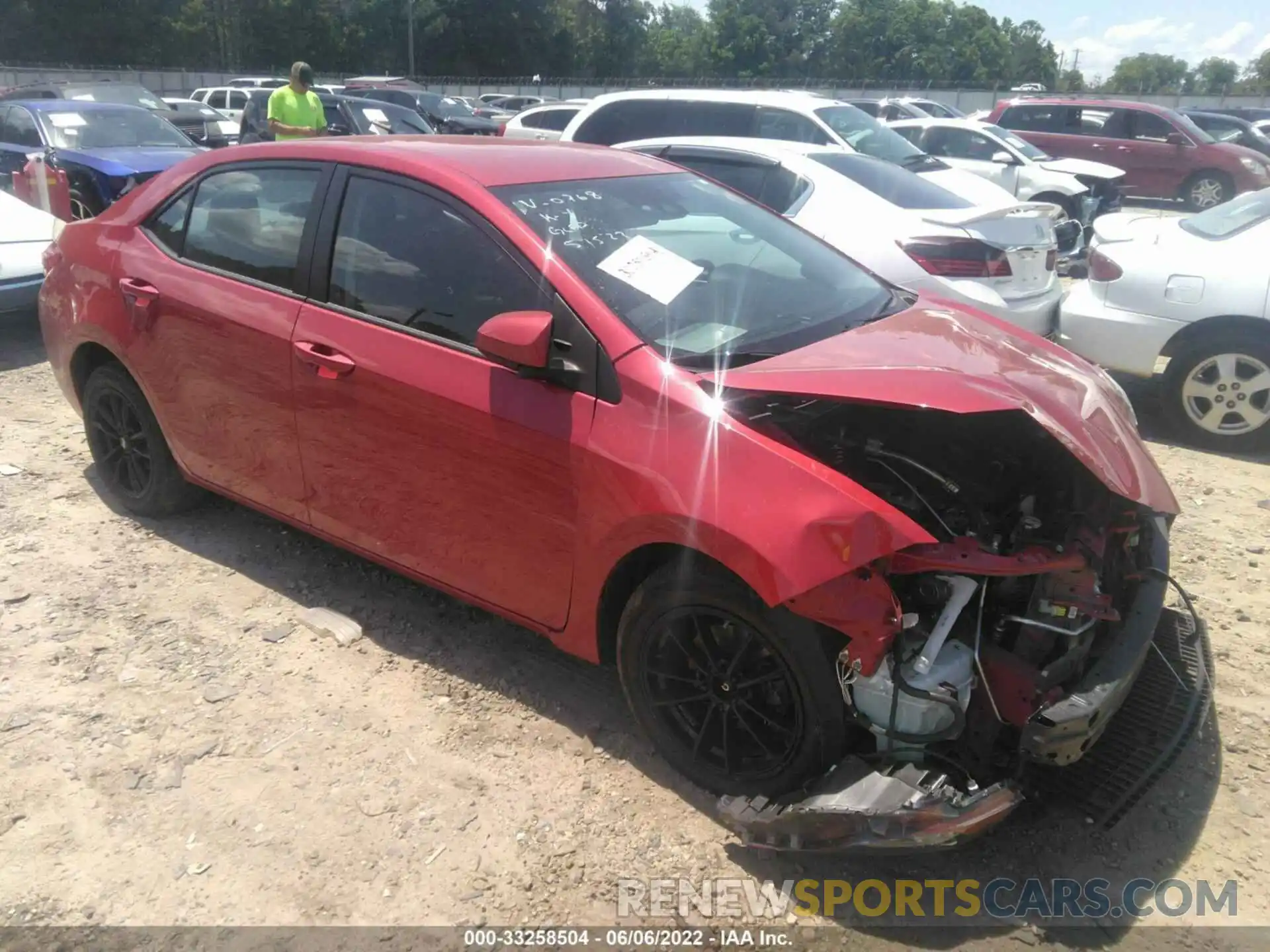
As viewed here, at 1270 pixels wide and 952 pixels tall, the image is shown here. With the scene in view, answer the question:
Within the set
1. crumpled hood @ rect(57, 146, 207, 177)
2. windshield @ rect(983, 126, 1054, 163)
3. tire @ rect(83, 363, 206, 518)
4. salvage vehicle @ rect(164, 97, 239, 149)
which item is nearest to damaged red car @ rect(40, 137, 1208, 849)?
tire @ rect(83, 363, 206, 518)

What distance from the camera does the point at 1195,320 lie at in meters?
5.63

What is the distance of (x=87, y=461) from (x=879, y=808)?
179 inches

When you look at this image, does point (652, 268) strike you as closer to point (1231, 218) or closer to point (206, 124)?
point (1231, 218)

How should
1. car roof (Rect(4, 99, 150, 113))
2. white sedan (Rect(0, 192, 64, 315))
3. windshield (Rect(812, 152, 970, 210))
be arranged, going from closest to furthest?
1. windshield (Rect(812, 152, 970, 210))
2. white sedan (Rect(0, 192, 64, 315))
3. car roof (Rect(4, 99, 150, 113))

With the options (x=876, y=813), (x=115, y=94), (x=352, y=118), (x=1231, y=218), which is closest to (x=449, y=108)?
(x=352, y=118)

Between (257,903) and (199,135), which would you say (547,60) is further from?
(257,903)

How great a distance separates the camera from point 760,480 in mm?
2508

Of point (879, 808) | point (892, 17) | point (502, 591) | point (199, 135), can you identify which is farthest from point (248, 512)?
point (892, 17)

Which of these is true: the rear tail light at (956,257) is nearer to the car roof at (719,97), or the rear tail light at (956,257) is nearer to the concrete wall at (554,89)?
the car roof at (719,97)

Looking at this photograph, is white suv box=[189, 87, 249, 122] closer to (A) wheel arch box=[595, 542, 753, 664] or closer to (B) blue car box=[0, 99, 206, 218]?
(B) blue car box=[0, 99, 206, 218]

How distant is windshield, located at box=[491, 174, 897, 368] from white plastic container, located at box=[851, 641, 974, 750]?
98 cm

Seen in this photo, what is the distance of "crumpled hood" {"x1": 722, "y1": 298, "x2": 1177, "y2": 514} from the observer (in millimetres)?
2525

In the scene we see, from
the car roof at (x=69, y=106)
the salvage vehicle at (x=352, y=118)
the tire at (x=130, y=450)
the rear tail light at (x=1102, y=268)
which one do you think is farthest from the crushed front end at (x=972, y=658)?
the salvage vehicle at (x=352, y=118)

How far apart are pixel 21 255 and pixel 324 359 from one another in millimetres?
5049
